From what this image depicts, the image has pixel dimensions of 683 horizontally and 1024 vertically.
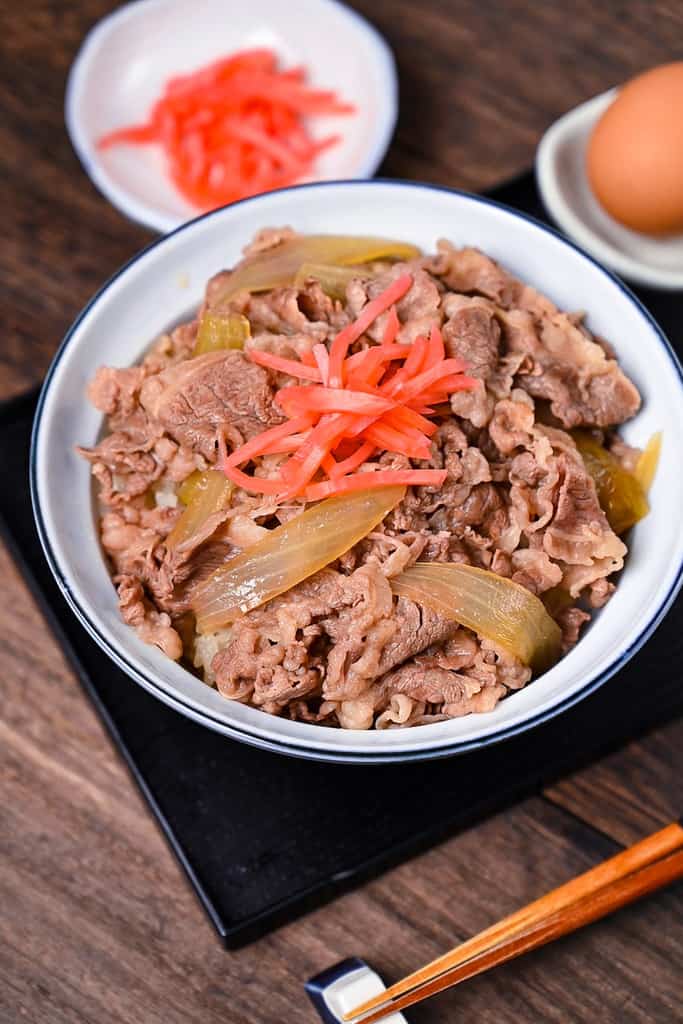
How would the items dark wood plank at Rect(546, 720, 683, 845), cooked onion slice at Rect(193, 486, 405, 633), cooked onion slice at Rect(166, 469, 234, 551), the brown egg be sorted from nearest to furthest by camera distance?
cooked onion slice at Rect(193, 486, 405, 633)
cooked onion slice at Rect(166, 469, 234, 551)
dark wood plank at Rect(546, 720, 683, 845)
the brown egg

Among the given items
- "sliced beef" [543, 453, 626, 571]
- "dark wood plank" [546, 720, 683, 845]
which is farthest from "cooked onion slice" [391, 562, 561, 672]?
"dark wood plank" [546, 720, 683, 845]

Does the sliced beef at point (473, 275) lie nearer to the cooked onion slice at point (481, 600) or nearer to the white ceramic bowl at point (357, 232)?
the white ceramic bowl at point (357, 232)

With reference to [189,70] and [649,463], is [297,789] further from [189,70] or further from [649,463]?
[189,70]

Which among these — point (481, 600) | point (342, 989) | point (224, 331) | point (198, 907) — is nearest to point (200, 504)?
point (224, 331)

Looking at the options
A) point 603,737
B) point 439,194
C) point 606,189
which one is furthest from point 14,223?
point 603,737

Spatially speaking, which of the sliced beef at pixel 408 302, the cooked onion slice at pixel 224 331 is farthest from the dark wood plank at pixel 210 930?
the sliced beef at pixel 408 302

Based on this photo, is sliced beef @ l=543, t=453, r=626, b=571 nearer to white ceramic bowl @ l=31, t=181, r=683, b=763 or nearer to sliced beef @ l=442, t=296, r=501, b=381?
white ceramic bowl @ l=31, t=181, r=683, b=763
